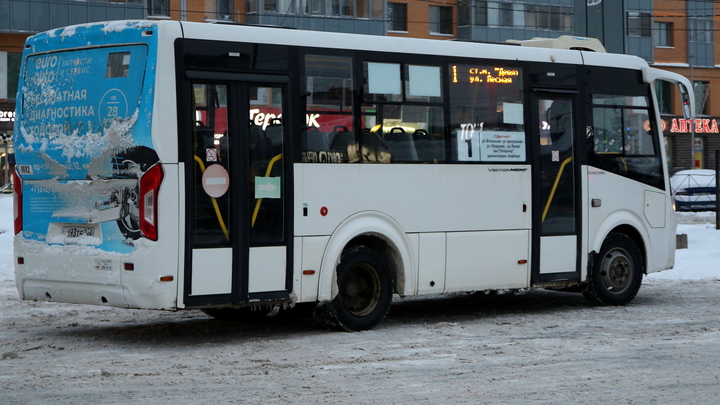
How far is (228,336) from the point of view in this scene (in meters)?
11.7

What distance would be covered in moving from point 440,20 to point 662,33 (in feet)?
44.4

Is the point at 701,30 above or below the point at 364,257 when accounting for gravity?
above

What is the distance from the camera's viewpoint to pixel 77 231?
1084 cm

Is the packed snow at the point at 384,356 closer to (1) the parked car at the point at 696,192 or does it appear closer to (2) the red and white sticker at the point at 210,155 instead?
(2) the red and white sticker at the point at 210,155

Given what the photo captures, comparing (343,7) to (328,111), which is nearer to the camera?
(328,111)

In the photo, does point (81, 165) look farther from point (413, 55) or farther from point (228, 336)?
point (413, 55)

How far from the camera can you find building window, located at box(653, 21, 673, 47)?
205ft

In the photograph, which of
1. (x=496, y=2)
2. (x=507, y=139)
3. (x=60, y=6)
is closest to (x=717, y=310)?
(x=507, y=139)

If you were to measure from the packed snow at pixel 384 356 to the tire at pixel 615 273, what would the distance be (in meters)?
0.18

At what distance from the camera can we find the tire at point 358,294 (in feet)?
38.4

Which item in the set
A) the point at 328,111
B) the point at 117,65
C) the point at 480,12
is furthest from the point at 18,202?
the point at 480,12

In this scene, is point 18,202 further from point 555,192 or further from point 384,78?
point 555,192

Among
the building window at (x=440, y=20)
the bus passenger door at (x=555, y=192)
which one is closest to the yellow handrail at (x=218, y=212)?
the bus passenger door at (x=555, y=192)

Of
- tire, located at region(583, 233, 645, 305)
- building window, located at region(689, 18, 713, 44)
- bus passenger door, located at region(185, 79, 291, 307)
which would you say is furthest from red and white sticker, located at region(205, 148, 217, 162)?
building window, located at region(689, 18, 713, 44)
